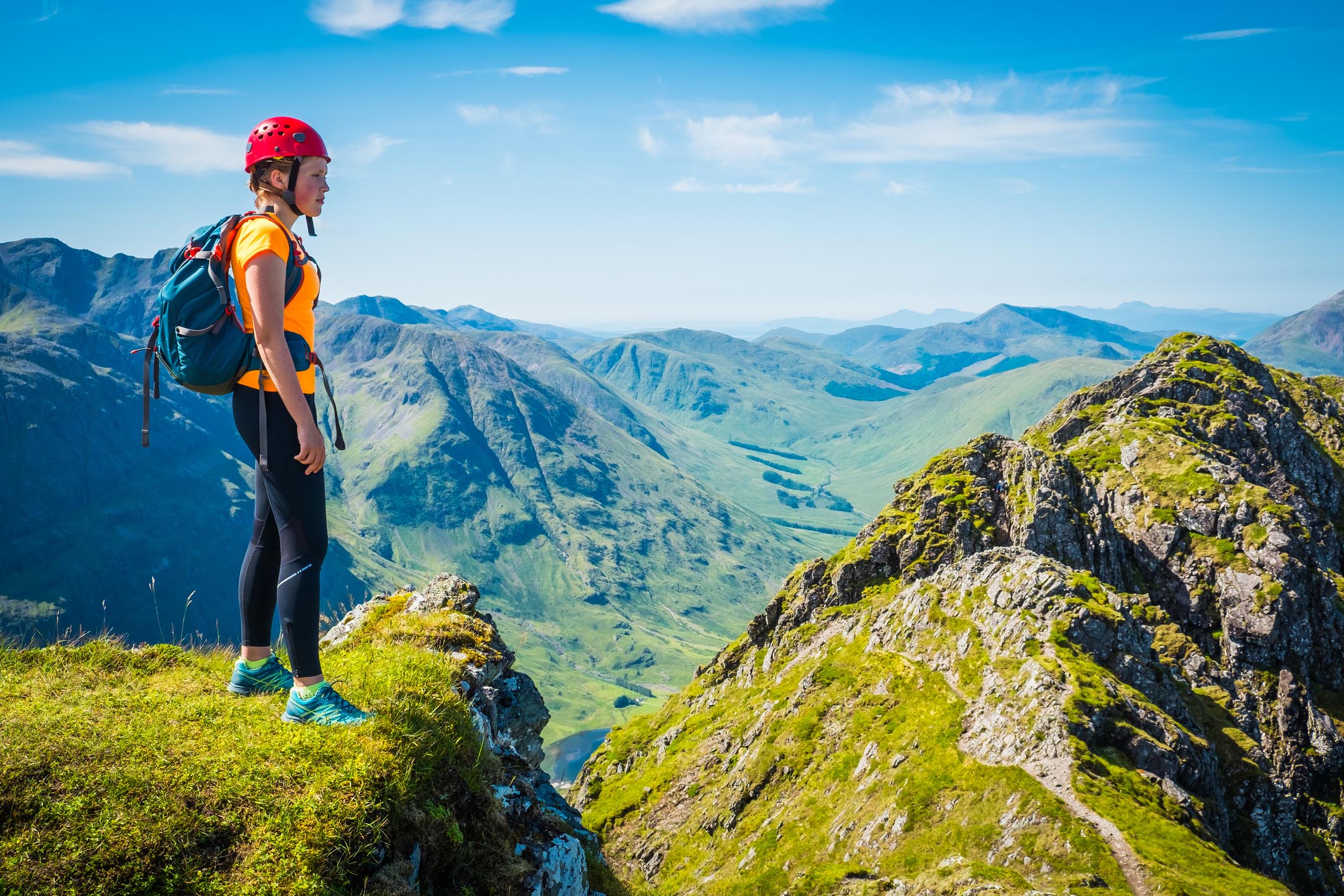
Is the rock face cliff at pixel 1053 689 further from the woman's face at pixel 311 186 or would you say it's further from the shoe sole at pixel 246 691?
the woman's face at pixel 311 186

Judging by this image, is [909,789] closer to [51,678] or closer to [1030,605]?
[1030,605]

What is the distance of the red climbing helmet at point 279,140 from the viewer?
36.6 feet

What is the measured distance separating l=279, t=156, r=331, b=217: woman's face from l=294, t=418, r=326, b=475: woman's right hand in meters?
3.41

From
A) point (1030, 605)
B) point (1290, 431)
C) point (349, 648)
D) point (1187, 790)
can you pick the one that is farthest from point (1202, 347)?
point (349, 648)

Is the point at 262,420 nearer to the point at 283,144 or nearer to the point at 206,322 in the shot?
the point at 206,322

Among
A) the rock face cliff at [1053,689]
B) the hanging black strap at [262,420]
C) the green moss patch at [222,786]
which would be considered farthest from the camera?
the rock face cliff at [1053,689]

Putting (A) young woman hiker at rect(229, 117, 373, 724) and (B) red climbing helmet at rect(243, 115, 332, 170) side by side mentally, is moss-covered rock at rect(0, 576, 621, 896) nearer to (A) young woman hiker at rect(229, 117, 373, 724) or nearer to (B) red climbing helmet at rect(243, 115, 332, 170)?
(A) young woman hiker at rect(229, 117, 373, 724)

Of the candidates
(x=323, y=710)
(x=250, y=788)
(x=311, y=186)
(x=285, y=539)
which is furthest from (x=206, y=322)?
(x=250, y=788)

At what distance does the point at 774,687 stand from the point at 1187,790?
4517 centimetres

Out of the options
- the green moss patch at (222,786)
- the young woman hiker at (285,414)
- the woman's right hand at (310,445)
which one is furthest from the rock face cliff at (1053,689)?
the woman's right hand at (310,445)

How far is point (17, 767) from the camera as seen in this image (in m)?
8.51

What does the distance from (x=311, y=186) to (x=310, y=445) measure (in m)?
4.11

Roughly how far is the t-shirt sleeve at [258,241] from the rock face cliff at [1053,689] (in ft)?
58.0

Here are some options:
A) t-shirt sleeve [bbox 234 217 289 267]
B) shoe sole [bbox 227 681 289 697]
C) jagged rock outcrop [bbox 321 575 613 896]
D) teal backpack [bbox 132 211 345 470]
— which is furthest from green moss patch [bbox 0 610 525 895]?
t-shirt sleeve [bbox 234 217 289 267]
